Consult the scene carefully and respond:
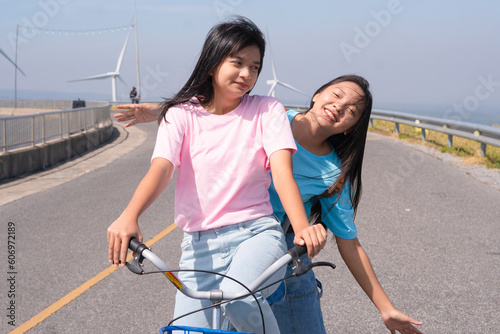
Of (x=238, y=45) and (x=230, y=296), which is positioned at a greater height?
(x=238, y=45)

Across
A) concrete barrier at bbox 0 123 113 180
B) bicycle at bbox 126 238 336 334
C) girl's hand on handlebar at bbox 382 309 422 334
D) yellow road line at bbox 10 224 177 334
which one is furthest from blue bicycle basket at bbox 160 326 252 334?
concrete barrier at bbox 0 123 113 180

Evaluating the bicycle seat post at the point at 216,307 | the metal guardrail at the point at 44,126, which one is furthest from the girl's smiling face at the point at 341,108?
the metal guardrail at the point at 44,126

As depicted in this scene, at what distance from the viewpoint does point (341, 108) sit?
2.93 meters

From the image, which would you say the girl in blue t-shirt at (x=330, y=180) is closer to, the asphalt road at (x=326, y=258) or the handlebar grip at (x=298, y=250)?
the asphalt road at (x=326, y=258)

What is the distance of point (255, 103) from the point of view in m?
2.50

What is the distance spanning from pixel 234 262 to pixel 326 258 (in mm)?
4420

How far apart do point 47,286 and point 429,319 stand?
338 cm

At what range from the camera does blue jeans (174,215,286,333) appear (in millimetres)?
1962

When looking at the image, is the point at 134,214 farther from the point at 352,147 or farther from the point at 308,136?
the point at 352,147

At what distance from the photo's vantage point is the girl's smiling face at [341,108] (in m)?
2.92

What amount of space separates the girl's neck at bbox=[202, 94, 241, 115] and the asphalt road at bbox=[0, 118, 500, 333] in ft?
4.90

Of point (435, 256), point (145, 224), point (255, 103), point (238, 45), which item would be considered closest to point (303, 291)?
point (255, 103)

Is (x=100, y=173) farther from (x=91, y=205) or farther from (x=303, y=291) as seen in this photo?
(x=303, y=291)

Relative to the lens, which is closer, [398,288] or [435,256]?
[398,288]
